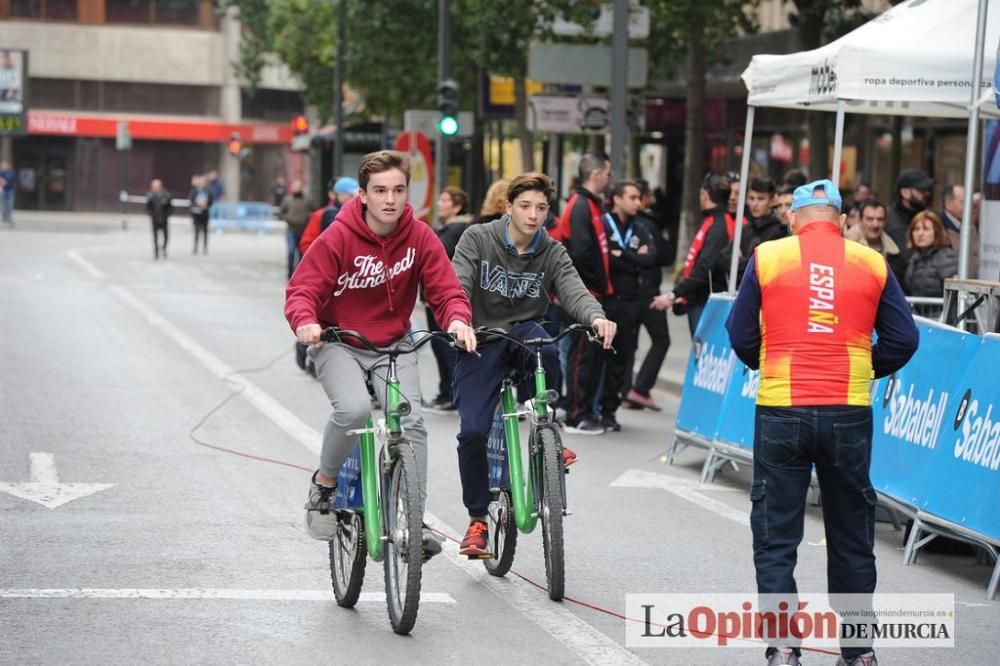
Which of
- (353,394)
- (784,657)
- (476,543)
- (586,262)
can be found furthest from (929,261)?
(784,657)

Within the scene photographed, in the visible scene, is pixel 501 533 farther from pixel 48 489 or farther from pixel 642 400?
pixel 642 400

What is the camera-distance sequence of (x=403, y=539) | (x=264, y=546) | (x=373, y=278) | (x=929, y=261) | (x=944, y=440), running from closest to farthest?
(x=403, y=539) < (x=373, y=278) < (x=264, y=546) < (x=944, y=440) < (x=929, y=261)

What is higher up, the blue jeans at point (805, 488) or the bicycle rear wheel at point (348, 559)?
the blue jeans at point (805, 488)

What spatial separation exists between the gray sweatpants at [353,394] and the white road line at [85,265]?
79.8 ft

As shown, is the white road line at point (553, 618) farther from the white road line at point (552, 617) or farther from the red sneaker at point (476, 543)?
the red sneaker at point (476, 543)

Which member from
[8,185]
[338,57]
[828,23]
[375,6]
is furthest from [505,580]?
[8,185]

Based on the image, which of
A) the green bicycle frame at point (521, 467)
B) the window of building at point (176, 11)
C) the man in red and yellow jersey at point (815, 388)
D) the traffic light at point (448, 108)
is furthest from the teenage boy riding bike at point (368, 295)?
the window of building at point (176, 11)

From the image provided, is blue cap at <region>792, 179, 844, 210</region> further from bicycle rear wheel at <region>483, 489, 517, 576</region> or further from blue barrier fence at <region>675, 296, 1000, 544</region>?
blue barrier fence at <region>675, 296, 1000, 544</region>

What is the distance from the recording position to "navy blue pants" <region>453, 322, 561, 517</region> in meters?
7.61

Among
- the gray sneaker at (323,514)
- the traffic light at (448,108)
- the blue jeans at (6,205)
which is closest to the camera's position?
the gray sneaker at (323,514)

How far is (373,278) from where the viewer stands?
6.94m

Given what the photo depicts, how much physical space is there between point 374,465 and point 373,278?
0.75 meters

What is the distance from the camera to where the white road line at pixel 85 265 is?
3121cm

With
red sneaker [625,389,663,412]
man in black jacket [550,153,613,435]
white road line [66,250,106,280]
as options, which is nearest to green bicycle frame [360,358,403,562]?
man in black jacket [550,153,613,435]
